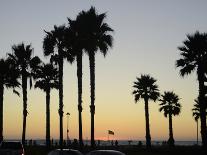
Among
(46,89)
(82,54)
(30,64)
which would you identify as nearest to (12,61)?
(30,64)

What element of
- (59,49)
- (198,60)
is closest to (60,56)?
(59,49)

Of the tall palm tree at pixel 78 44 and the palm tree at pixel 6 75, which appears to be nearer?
the tall palm tree at pixel 78 44

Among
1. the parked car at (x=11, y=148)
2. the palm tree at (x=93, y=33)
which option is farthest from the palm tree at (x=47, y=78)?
the parked car at (x=11, y=148)

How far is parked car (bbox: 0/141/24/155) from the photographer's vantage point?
27.5 meters

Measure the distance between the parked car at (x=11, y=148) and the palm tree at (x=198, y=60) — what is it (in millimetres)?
25974

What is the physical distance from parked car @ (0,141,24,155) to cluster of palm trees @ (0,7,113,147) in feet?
46.0

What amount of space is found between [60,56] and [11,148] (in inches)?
1201

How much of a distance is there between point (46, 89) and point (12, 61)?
655 cm

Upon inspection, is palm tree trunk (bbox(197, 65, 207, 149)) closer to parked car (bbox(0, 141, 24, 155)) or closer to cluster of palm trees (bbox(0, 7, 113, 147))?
cluster of palm trees (bbox(0, 7, 113, 147))

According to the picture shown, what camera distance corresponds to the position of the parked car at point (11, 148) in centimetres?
2748

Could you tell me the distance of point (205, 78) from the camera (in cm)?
5069

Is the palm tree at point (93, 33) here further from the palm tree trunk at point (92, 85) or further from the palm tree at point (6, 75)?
the palm tree at point (6, 75)

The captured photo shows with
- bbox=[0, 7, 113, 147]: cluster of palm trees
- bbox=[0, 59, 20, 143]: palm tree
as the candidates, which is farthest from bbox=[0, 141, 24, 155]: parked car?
bbox=[0, 59, 20, 143]: palm tree

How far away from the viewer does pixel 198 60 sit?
5141 cm
